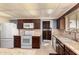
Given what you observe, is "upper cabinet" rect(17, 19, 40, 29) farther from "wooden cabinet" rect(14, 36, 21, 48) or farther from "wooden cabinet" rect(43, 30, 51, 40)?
"wooden cabinet" rect(43, 30, 51, 40)

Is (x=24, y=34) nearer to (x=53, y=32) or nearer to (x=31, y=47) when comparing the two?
(x=31, y=47)

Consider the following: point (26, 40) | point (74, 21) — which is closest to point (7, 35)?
point (26, 40)

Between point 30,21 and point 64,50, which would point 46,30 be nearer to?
point 30,21

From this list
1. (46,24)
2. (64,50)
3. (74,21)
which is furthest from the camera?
(46,24)

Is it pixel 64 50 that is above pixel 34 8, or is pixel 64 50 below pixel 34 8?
below

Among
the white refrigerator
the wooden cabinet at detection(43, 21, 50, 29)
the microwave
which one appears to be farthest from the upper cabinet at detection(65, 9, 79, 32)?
the wooden cabinet at detection(43, 21, 50, 29)

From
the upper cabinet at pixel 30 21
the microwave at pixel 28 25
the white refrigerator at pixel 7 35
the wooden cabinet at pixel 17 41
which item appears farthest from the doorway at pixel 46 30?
the white refrigerator at pixel 7 35

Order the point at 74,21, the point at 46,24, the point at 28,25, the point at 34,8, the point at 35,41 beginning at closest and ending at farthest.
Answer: the point at 34,8, the point at 74,21, the point at 35,41, the point at 28,25, the point at 46,24

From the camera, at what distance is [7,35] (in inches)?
298

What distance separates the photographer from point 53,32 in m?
9.14

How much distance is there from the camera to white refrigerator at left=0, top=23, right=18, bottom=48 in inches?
294

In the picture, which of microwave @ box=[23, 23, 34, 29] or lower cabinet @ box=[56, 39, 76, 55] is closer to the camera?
lower cabinet @ box=[56, 39, 76, 55]

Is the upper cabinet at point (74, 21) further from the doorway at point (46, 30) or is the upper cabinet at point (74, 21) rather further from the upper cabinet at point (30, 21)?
Result: the doorway at point (46, 30)
